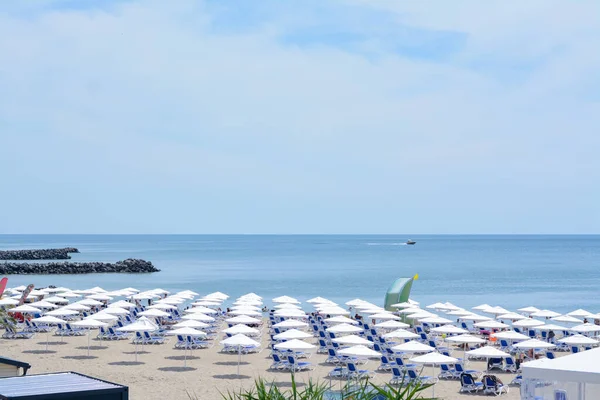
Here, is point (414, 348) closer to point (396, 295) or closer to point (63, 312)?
point (396, 295)

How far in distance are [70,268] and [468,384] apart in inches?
2403

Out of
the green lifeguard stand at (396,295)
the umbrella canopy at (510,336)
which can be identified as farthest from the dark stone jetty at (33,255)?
the umbrella canopy at (510,336)

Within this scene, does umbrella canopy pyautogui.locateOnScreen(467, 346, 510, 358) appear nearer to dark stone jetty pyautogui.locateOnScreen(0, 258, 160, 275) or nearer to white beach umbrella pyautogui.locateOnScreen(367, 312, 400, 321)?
white beach umbrella pyautogui.locateOnScreen(367, 312, 400, 321)

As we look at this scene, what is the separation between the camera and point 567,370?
8.77 metres

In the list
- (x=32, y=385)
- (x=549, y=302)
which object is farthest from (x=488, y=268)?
(x=32, y=385)

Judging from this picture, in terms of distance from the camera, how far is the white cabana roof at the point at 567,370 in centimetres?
867

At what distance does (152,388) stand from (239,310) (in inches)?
416

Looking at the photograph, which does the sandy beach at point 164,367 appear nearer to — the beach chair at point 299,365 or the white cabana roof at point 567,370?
the beach chair at point 299,365

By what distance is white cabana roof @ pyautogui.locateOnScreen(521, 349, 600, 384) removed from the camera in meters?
8.67

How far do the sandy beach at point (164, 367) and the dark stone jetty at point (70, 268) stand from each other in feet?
163

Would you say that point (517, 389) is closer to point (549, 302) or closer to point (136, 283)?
point (549, 302)

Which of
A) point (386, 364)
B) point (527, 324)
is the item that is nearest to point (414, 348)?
point (386, 364)

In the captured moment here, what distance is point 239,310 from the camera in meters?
26.6

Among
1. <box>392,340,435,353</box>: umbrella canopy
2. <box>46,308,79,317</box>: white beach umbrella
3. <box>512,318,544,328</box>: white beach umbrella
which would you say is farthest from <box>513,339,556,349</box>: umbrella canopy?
<box>46,308,79,317</box>: white beach umbrella
